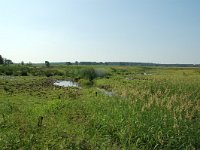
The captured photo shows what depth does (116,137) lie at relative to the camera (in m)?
14.4

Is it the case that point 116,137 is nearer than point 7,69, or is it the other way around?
point 116,137

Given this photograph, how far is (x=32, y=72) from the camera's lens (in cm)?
9438

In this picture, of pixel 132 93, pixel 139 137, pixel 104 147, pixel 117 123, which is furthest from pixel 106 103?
pixel 104 147

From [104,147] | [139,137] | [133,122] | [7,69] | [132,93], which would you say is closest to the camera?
[104,147]

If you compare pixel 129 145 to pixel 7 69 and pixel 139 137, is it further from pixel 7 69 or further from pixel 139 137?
pixel 7 69

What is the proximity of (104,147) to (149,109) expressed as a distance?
593 cm

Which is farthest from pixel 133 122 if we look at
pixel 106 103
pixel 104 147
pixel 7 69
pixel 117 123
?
pixel 7 69

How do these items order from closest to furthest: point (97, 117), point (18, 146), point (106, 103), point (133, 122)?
point (18, 146) → point (133, 122) → point (97, 117) → point (106, 103)

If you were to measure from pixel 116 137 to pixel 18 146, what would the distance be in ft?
16.0

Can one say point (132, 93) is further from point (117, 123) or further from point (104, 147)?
point (104, 147)

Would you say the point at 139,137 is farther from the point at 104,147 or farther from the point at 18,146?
the point at 18,146

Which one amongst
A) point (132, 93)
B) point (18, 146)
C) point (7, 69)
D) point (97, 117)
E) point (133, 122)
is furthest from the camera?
point (7, 69)

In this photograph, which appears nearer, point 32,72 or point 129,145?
point 129,145

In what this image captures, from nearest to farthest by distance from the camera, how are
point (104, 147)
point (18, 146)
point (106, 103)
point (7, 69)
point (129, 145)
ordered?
point (18, 146)
point (104, 147)
point (129, 145)
point (106, 103)
point (7, 69)
